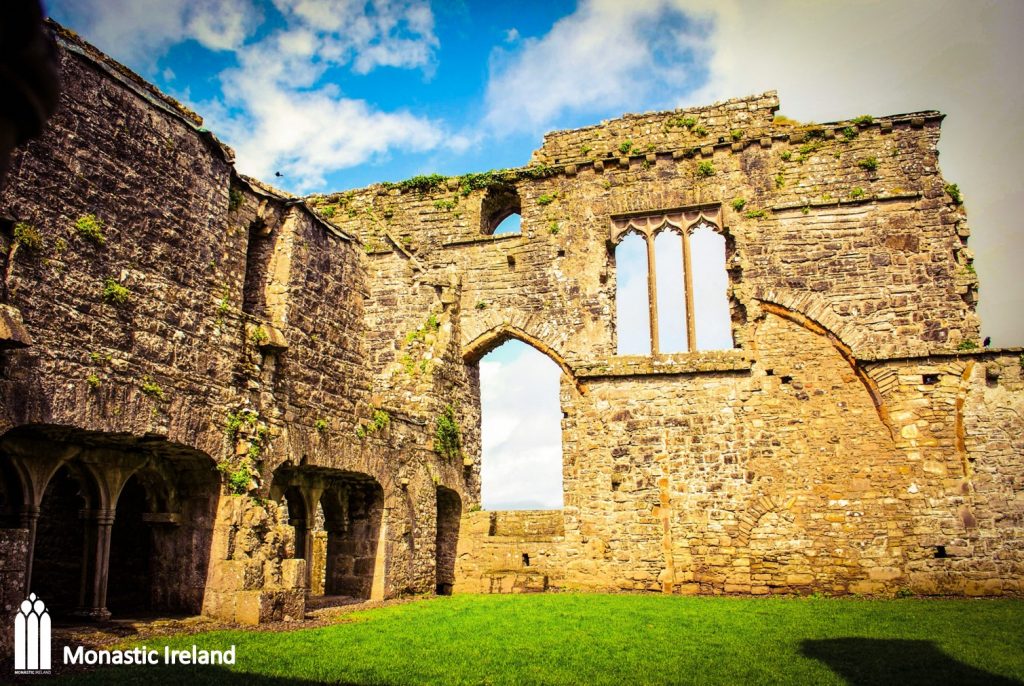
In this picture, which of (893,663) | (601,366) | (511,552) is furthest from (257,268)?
(893,663)

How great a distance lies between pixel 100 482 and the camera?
Result: 987 cm

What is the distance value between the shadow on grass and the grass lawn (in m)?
0.02

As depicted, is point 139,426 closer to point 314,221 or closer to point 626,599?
point 314,221

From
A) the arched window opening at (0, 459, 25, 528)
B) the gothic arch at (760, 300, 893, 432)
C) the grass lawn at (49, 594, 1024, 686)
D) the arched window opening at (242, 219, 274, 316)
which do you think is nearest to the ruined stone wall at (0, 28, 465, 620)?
the arched window opening at (242, 219, 274, 316)

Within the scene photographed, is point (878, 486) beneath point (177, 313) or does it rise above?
beneath

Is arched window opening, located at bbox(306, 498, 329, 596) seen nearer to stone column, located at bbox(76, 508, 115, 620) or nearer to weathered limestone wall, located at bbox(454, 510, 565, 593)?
weathered limestone wall, located at bbox(454, 510, 565, 593)

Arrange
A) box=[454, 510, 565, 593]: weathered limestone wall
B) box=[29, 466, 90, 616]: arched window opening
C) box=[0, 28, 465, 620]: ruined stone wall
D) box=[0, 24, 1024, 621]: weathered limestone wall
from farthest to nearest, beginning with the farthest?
box=[454, 510, 565, 593]: weathered limestone wall, box=[29, 466, 90, 616]: arched window opening, box=[0, 24, 1024, 621]: weathered limestone wall, box=[0, 28, 465, 620]: ruined stone wall

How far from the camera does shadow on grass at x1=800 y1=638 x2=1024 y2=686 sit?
6.82 meters

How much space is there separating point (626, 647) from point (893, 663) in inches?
109

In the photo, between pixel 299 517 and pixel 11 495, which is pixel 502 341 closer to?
pixel 299 517

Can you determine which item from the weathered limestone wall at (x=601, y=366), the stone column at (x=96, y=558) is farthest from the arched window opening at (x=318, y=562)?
the stone column at (x=96, y=558)

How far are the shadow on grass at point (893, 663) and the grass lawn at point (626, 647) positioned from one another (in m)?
0.02

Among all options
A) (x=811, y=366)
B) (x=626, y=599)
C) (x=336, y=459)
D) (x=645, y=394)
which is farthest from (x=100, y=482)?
(x=811, y=366)

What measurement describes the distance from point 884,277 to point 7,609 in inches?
663
